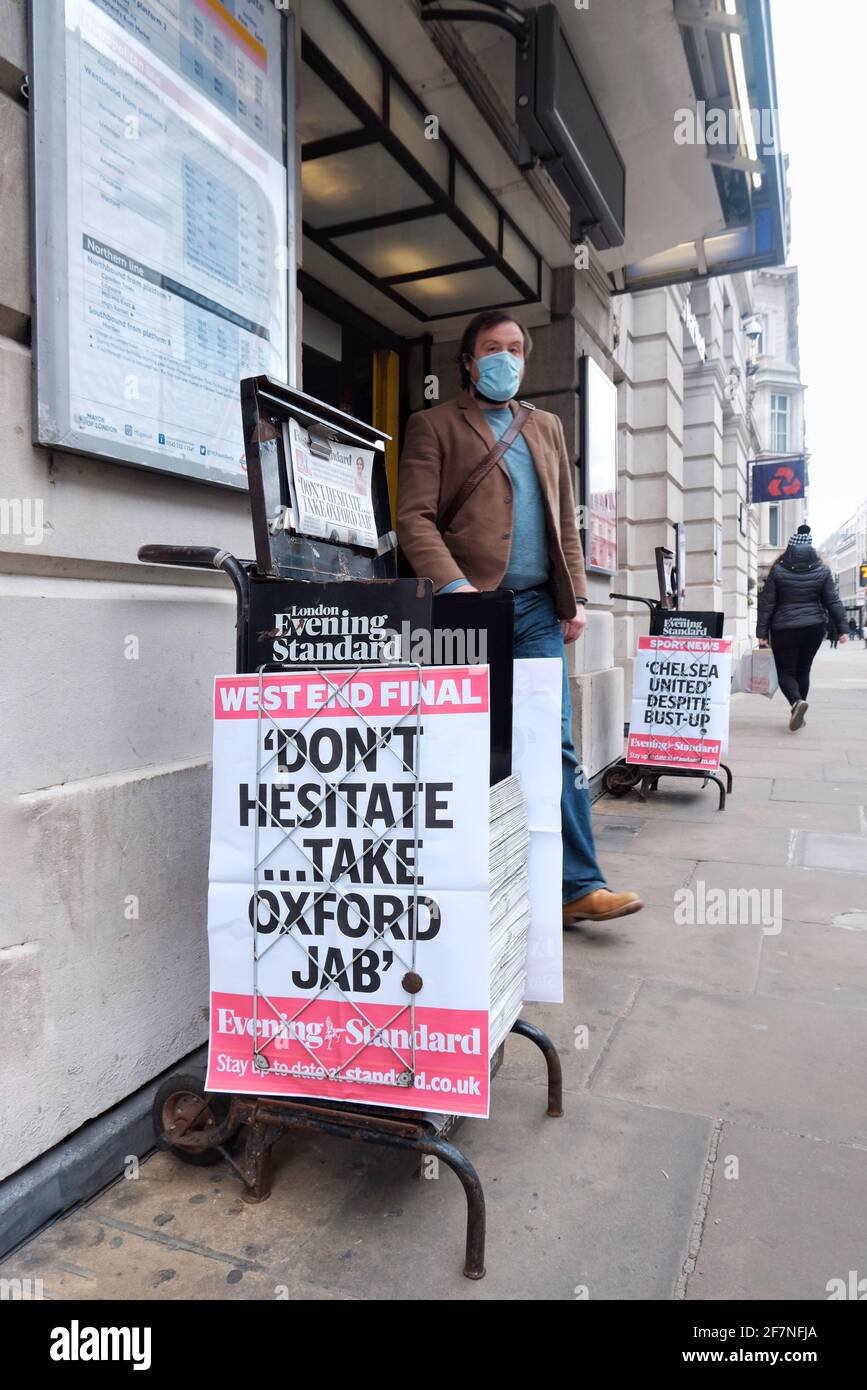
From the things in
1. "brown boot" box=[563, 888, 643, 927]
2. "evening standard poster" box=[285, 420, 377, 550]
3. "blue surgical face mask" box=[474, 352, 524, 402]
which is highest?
"blue surgical face mask" box=[474, 352, 524, 402]

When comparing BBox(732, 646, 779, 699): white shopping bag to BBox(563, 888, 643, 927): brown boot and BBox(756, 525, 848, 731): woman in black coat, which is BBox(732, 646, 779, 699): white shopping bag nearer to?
BBox(756, 525, 848, 731): woman in black coat

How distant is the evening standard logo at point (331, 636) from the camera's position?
5.74 feet

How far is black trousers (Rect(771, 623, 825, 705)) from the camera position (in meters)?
9.38

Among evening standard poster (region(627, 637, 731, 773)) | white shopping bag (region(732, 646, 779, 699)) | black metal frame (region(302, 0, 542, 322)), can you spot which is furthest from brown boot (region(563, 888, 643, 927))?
white shopping bag (region(732, 646, 779, 699))

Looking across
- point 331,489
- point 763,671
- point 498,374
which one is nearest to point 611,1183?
point 331,489

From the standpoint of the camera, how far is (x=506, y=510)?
302cm

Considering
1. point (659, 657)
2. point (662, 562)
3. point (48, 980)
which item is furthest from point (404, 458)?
point (662, 562)

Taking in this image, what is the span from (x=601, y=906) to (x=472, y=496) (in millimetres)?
1575

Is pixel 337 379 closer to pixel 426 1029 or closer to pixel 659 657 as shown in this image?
pixel 659 657

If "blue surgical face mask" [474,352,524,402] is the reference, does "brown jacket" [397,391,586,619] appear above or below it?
below

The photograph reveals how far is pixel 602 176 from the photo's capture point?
437 cm

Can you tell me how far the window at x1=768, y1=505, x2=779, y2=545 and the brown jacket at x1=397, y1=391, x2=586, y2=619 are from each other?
4167 centimetres

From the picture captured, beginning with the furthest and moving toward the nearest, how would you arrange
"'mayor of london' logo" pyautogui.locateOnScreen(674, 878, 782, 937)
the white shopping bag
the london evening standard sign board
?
the white shopping bag < "'mayor of london' logo" pyautogui.locateOnScreen(674, 878, 782, 937) < the london evening standard sign board
